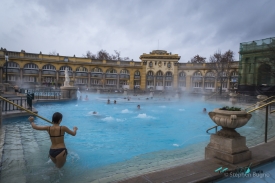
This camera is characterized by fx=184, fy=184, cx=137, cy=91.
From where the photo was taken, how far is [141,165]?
5.26 m

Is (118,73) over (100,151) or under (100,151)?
over

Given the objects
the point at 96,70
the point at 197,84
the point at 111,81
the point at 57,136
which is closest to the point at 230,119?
the point at 57,136

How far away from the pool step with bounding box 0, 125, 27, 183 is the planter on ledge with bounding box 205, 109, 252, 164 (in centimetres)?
443

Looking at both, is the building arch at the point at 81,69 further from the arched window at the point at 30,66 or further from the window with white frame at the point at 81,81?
the arched window at the point at 30,66

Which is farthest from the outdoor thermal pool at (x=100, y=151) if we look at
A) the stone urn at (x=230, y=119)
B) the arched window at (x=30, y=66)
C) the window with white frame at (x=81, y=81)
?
the window with white frame at (x=81, y=81)

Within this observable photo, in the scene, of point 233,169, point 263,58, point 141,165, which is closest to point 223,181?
point 233,169

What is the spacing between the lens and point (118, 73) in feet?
180

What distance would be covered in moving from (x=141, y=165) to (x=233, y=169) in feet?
7.93

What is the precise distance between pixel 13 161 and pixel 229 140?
548 cm

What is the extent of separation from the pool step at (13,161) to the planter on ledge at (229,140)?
443 cm

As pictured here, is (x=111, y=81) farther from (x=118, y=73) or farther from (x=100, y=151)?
(x=100, y=151)

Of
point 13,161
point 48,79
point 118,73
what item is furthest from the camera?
point 118,73

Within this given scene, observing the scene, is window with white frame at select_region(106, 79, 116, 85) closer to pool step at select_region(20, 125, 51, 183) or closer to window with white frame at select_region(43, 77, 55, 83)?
window with white frame at select_region(43, 77, 55, 83)

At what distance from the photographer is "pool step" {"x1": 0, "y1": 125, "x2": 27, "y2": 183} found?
13.1ft
